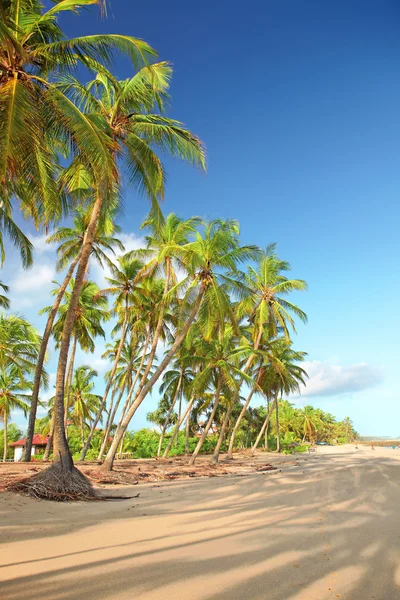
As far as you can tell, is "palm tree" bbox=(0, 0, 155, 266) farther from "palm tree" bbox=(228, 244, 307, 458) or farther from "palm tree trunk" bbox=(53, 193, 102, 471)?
"palm tree" bbox=(228, 244, 307, 458)

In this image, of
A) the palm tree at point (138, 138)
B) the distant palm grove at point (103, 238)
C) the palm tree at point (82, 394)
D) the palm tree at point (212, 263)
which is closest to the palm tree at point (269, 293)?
the distant palm grove at point (103, 238)

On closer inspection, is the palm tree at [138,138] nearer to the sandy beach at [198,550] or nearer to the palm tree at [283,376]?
the sandy beach at [198,550]

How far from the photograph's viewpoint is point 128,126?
11.6 metres

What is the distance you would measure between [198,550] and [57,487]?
4802 mm

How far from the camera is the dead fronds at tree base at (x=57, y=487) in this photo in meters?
8.32

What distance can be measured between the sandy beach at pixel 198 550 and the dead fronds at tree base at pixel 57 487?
484 mm

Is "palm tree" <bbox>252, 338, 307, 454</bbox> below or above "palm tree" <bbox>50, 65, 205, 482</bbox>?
below

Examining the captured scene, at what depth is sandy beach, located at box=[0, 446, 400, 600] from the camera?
3.84 metres

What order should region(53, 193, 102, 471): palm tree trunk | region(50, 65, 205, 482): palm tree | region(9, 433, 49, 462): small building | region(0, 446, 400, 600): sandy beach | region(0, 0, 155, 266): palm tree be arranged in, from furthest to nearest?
region(9, 433, 49, 462): small building < region(50, 65, 205, 482): palm tree < region(53, 193, 102, 471): palm tree trunk < region(0, 0, 155, 266): palm tree < region(0, 446, 400, 600): sandy beach

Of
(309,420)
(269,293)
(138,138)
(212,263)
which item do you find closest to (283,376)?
(269,293)

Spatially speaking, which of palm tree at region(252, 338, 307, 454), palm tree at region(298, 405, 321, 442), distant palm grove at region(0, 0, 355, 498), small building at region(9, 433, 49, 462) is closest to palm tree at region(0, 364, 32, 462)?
distant palm grove at region(0, 0, 355, 498)

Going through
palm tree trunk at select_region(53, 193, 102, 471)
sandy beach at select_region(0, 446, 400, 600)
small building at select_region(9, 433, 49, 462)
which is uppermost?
palm tree trunk at select_region(53, 193, 102, 471)

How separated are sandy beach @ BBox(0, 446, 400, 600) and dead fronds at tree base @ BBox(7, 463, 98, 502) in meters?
0.48

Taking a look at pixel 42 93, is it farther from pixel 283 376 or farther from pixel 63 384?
pixel 283 376
